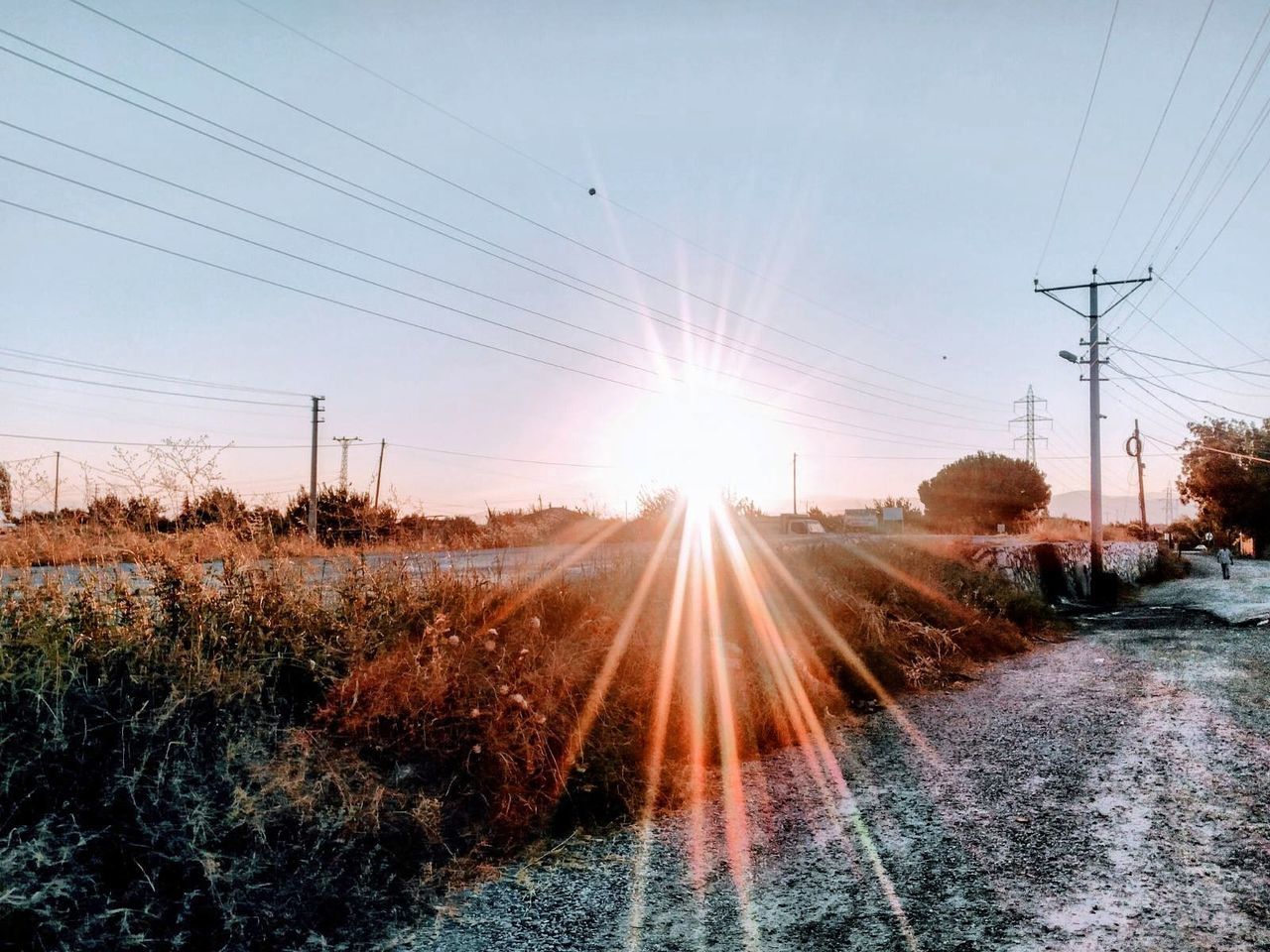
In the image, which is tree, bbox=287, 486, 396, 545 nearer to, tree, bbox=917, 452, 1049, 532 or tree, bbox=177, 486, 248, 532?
tree, bbox=177, 486, 248, 532

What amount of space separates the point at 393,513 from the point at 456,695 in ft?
6.97

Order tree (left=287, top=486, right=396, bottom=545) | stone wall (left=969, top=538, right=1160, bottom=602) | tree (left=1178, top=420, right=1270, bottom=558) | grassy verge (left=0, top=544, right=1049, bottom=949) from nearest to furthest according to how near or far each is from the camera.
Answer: grassy verge (left=0, top=544, right=1049, bottom=949)
tree (left=287, top=486, right=396, bottom=545)
stone wall (left=969, top=538, right=1160, bottom=602)
tree (left=1178, top=420, right=1270, bottom=558)

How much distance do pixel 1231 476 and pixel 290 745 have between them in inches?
2025

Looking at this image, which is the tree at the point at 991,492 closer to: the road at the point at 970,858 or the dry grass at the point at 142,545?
the road at the point at 970,858

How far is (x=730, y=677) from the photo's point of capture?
21.8 feet

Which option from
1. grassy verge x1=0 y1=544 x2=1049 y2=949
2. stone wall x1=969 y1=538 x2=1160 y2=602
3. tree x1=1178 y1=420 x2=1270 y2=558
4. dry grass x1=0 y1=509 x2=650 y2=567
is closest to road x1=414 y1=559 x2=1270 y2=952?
grassy verge x1=0 y1=544 x2=1049 y2=949

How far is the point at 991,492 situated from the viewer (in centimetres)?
5541

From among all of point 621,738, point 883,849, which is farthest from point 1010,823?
point 621,738

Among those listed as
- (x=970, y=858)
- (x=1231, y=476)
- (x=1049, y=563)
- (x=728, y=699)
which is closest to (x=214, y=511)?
(x=728, y=699)

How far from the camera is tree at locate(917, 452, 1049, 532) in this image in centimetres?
5503

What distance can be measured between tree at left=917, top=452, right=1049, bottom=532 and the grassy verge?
52.5 m

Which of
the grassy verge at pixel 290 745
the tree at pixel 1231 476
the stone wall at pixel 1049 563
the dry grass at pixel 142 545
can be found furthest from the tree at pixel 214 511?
the tree at pixel 1231 476

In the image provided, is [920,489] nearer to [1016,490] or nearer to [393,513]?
[1016,490]

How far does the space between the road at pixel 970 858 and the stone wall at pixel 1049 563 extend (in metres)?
8.64
